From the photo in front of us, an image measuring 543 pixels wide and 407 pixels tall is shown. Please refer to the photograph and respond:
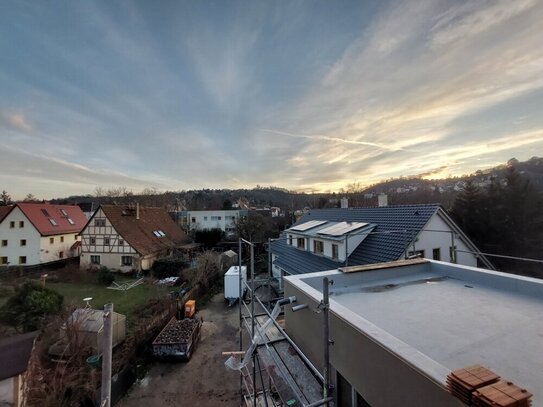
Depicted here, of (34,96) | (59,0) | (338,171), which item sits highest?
(59,0)

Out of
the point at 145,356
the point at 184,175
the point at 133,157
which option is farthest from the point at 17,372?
the point at 184,175

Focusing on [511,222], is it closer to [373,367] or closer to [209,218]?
[373,367]

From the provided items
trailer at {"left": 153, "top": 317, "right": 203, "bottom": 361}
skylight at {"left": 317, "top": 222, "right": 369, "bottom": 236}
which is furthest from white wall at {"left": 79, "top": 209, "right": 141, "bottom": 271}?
skylight at {"left": 317, "top": 222, "right": 369, "bottom": 236}

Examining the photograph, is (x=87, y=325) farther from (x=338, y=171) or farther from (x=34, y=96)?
(x=338, y=171)

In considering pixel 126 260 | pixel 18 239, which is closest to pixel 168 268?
pixel 126 260

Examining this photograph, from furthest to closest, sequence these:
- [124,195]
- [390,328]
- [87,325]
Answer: [124,195]
[87,325]
[390,328]

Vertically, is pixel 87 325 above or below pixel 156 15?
below

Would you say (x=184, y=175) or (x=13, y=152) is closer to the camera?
(x=13, y=152)

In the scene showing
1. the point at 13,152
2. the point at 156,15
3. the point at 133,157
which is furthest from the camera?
the point at 133,157
